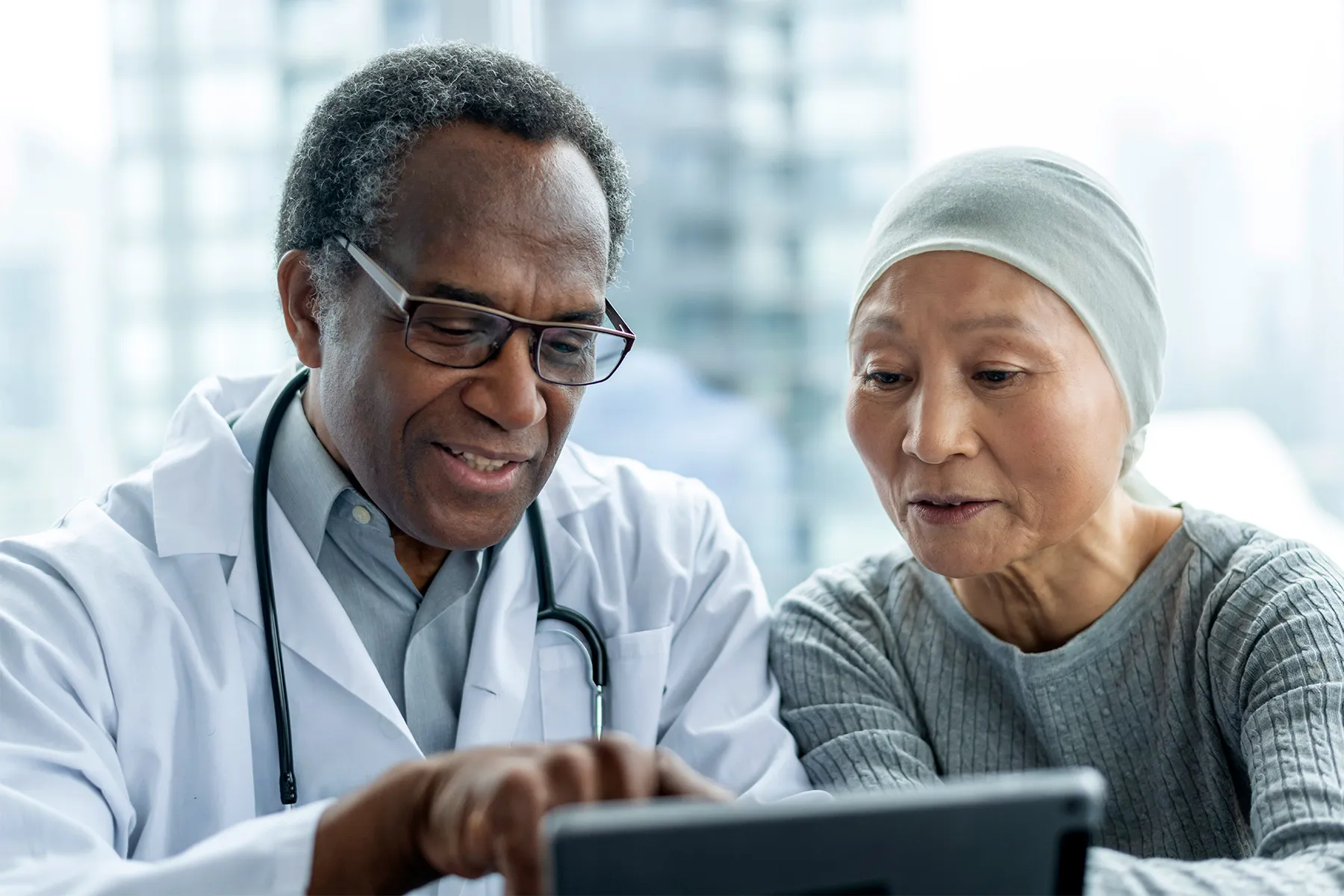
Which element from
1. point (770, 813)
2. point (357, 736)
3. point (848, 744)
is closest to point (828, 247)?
point (848, 744)

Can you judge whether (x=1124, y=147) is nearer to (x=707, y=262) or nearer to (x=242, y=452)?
(x=707, y=262)

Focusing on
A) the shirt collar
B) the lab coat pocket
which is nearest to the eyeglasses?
the shirt collar

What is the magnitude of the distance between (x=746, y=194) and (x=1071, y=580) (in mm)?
1135

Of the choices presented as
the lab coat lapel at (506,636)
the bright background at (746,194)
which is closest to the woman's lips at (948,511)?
the lab coat lapel at (506,636)

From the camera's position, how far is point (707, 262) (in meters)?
2.36

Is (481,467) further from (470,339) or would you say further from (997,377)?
(997,377)

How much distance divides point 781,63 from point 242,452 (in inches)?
52.8

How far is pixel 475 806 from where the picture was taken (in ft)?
2.52

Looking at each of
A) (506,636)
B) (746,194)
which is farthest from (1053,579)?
(746,194)

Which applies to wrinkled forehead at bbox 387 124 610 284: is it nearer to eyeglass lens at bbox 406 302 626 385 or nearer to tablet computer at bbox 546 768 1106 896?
eyeglass lens at bbox 406 302 626 385

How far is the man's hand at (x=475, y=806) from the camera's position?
0.74 m

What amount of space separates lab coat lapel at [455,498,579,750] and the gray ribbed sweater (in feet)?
1.09

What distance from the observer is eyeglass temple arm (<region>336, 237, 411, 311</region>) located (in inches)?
52.6

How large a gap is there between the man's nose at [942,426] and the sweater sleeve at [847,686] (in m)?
0.33
